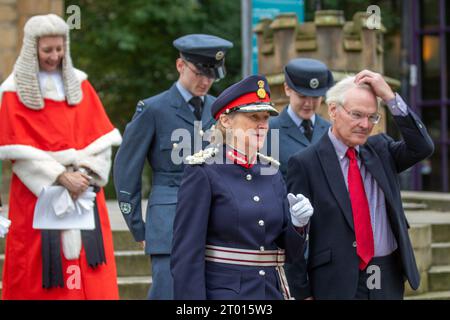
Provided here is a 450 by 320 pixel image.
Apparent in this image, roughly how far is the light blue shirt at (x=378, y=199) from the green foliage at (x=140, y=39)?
11408 millimetres

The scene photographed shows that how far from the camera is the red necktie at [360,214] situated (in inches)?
235

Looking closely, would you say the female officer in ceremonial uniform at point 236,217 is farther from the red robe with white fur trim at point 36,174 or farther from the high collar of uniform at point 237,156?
the red robe with white fur trim at point 36,174

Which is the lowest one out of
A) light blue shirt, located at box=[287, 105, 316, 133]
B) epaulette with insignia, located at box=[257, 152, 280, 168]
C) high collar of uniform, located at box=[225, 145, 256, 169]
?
light blue shirt, located at box=[287, 105, 316, 133]

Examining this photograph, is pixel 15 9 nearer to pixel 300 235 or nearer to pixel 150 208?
pixel 150 208

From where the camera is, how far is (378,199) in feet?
19.9

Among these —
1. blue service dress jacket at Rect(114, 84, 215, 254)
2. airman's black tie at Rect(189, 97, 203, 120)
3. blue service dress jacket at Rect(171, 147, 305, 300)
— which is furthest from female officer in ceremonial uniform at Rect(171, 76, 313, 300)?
airman's black tie at Rect(189, 97, 203, 120)

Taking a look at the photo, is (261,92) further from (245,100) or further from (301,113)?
(301,113)

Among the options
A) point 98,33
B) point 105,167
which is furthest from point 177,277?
point 98,33

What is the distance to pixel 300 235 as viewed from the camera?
558 centimetres

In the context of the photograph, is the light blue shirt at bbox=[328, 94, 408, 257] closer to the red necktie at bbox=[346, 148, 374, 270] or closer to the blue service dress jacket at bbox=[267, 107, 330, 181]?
the red necktie at bbox=[346, 148, 374, 270]

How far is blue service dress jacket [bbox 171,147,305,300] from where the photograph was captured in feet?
17.5

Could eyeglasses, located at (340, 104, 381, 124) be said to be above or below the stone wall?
above

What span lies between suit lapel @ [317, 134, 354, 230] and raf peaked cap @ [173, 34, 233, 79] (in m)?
1.39
